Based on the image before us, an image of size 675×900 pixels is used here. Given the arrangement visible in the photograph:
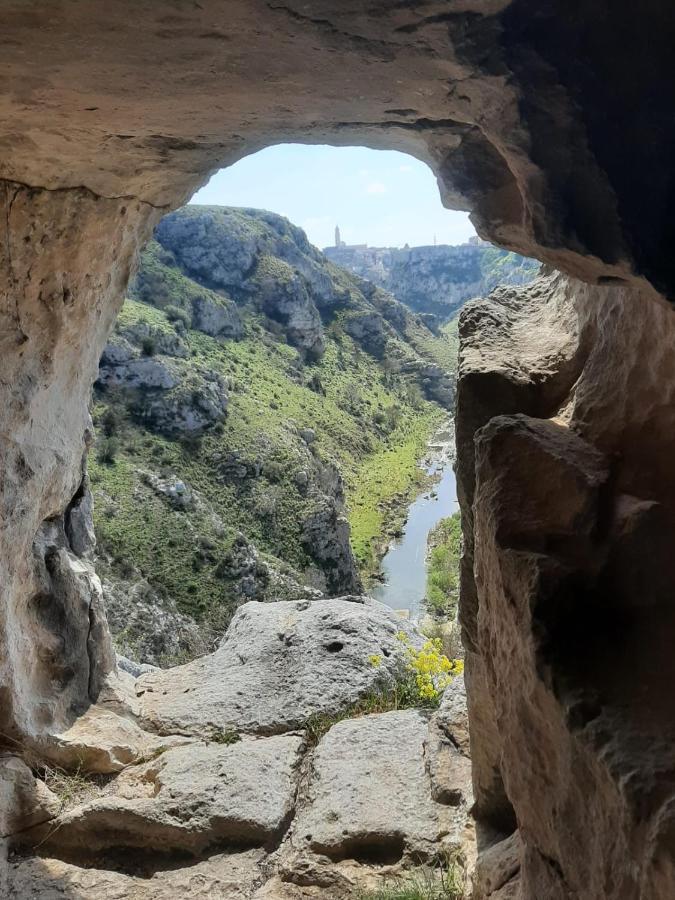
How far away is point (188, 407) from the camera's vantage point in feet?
86.6

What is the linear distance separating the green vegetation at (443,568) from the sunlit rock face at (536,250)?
68.1 ft

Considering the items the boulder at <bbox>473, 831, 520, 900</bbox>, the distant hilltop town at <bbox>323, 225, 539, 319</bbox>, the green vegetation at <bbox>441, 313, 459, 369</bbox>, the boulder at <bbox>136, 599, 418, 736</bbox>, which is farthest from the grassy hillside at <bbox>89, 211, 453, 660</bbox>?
the distant hilltop town at <bbox>323, 225, 539, 319</bbox>

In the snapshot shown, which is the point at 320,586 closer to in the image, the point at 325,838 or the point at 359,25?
the point at 325,838

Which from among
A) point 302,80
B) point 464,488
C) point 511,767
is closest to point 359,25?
point 302,80

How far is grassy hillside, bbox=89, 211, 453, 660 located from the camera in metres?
20.2

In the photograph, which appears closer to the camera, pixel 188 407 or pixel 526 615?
pixel 526 615

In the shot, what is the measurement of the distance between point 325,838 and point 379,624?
6.80 ft

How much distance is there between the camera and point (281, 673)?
5.21 m

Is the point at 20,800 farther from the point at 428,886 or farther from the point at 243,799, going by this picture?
the point at 428,886

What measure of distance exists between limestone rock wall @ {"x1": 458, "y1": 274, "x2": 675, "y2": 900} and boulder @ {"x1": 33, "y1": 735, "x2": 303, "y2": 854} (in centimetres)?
208

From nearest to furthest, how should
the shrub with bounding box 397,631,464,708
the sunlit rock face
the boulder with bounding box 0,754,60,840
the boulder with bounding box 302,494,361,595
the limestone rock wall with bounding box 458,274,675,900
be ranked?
the limestone rock wall with bounding box 458,274,675,900 < the sunlit rock face < the boulder with bounding box 0,754,60,840 < the shrub with bounding box 397,631,464,708 < the boulder with bounding box 302,494,361,595

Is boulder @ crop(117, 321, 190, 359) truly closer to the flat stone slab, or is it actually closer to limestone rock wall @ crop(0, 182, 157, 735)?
limestone rock wall @ crop(0, 182, 157, 735)

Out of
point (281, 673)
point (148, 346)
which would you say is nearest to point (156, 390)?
point (148, 346)

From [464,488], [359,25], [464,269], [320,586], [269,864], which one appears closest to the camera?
[359,25]
